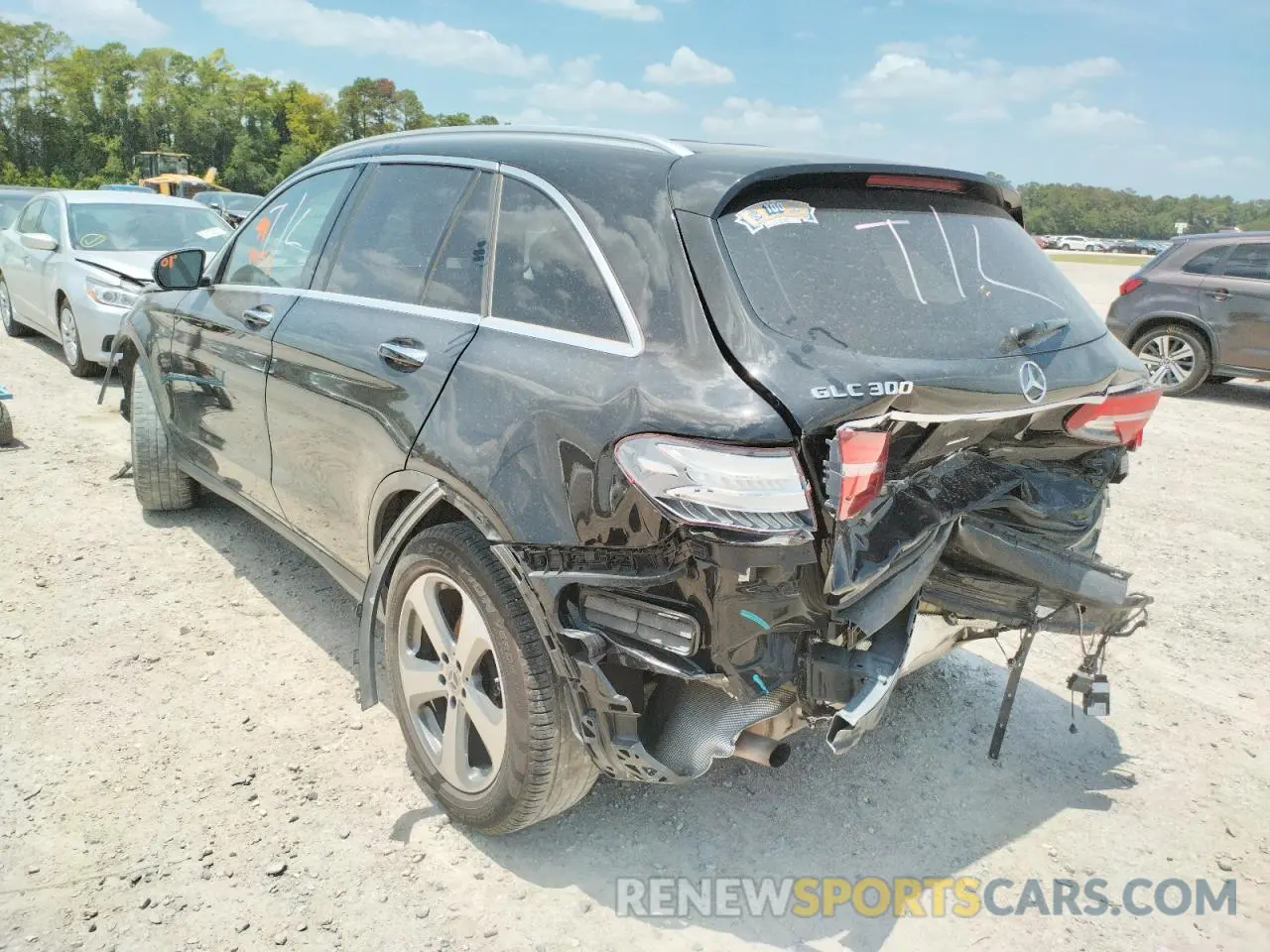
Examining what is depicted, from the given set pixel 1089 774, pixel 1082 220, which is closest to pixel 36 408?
pixel 1089 774

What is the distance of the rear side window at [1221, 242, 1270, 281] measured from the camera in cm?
921

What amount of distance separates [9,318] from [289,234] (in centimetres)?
881

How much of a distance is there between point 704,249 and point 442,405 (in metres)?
0.85

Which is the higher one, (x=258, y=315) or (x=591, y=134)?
(x=591, y=134)

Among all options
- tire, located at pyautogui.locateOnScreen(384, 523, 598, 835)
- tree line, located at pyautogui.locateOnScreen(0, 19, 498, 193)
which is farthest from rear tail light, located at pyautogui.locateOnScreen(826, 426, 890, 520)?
tree line, located at pyautogui.locateOnScreen(0, 19, 498, 193)

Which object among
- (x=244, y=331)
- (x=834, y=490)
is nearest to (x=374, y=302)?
(x=244, y=331)

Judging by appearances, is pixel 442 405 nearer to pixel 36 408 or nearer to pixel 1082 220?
pixel 36 408

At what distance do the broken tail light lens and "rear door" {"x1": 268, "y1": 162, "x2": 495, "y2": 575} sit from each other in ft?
2.92

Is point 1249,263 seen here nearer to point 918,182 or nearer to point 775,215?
point 918,182

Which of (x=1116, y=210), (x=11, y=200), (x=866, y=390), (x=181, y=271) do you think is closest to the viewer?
(x=866, y=390)

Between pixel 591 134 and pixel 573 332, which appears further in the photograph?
pixel 591 134

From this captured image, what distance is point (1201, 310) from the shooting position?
945 centimetres

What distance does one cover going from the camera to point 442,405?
8.34 ft

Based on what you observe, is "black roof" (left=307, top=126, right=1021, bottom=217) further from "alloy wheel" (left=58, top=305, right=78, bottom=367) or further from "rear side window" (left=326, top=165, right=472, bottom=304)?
"alloy wheel" (left=58, top=305, right=78, bottom=367)
